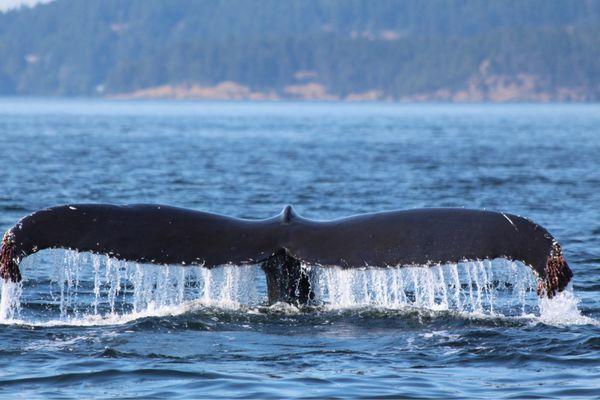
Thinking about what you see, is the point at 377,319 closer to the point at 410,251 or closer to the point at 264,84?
the point at 410,251

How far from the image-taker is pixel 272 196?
20766 mm

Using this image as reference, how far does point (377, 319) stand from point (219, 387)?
1818mm

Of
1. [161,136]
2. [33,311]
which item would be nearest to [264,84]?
[161,136]

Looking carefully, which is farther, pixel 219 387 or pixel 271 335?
pixel 271 335

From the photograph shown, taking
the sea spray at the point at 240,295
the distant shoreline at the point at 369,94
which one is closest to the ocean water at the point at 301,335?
the sea spray at the point at 240,295

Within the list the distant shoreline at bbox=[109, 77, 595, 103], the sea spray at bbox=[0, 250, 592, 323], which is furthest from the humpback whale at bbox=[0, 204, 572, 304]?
the distant shoreline at bbox=[109, 77, 595, 103]

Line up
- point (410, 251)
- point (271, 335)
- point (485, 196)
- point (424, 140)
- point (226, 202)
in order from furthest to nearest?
point (424, 140), point (485, 196), point (226, 202), point (271, 335), point (410, 251)

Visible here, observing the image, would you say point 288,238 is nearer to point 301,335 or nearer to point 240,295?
point 301,335

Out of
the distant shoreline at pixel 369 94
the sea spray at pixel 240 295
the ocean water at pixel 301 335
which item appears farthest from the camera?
the distant shoreline at pixel 369 94

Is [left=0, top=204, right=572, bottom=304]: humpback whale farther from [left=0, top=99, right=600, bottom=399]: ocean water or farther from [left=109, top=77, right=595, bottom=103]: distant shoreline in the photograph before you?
[left=109, top=77, right=595, bottom=103]: distant shoreline

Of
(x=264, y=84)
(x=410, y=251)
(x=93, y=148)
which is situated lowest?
(x=410, y=251)

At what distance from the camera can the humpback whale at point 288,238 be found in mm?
6547

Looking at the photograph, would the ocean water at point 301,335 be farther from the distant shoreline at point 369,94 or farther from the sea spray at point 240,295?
the distant shoreline at point 369,94

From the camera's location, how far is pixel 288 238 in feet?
23.7
